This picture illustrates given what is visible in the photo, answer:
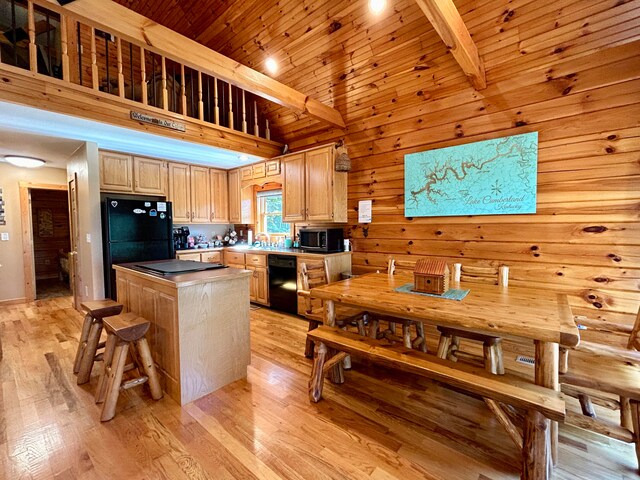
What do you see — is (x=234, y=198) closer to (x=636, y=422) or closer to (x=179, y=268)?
(x=179, y=268)

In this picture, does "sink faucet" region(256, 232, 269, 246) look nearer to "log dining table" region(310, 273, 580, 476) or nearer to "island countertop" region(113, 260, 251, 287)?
"island countertop" region(113, 260, 251, 287)

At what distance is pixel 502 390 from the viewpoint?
4.48 feet

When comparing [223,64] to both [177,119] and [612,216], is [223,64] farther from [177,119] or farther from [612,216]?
[612,216]

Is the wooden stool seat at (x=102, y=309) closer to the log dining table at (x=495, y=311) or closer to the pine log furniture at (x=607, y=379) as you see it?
the log dining table at (x=495, y=311)

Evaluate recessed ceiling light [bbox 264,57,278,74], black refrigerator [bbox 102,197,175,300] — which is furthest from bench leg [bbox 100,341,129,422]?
recessed ceiling light [bbox 264,57,278,74]

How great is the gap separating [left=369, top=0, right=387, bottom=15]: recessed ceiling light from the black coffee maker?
4.11 metres

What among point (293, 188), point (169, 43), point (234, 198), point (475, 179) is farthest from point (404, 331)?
point (234, 198)

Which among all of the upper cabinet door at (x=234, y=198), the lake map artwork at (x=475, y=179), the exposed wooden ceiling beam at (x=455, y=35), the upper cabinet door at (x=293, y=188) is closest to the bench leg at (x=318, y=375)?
the lake map artwork at (x=475, y=179)

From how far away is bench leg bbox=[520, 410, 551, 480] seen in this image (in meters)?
1.30

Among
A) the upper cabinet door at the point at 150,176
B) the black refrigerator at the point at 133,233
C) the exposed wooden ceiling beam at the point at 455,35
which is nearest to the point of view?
the exposed wooden ceiling beam at the point at 455,35

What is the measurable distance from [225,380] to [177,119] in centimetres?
301

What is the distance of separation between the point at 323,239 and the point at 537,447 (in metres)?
2.79

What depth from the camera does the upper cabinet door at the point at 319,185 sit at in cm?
371

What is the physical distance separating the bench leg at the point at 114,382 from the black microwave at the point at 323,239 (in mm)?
2345
